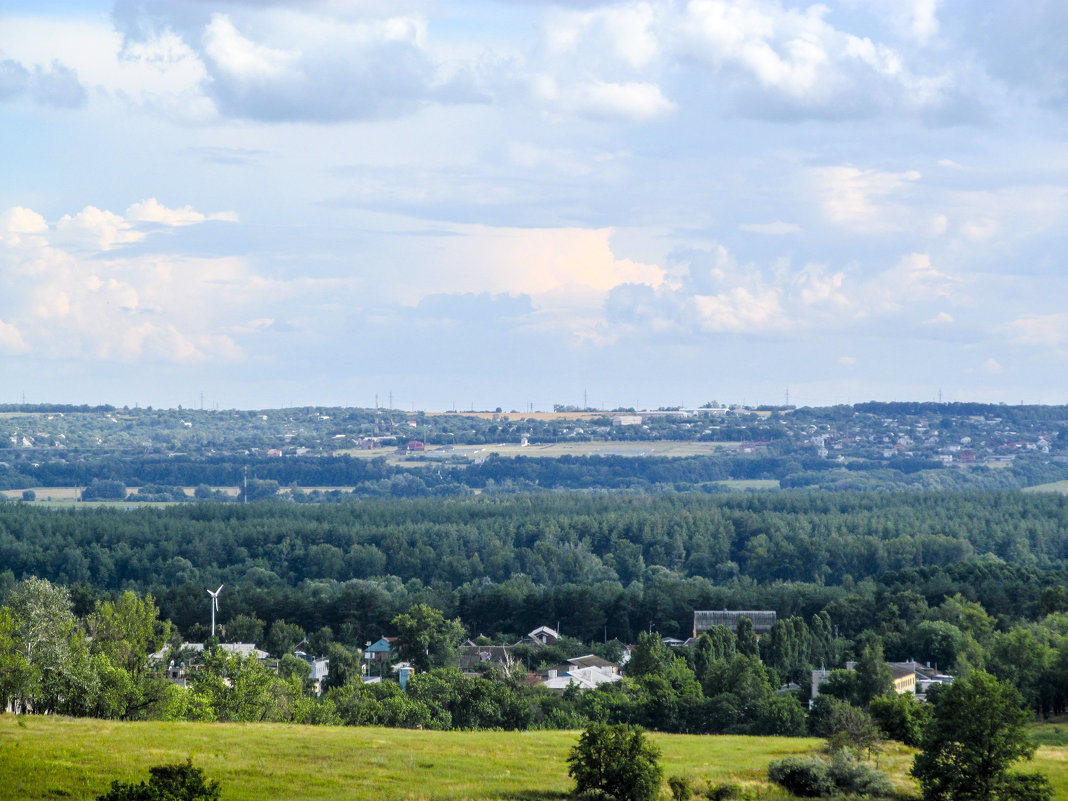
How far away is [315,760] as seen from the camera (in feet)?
153

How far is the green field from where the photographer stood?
41.2 meters

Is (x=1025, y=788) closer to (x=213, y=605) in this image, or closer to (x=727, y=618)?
(x=727, y=618)

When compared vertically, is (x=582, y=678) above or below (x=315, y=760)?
below

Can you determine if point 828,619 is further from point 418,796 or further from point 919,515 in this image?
point 919,515

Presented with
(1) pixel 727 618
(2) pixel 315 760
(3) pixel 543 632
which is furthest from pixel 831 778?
(1) pixel 727 618

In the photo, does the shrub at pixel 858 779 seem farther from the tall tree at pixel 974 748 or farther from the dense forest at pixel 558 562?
the dense forest at pixel 558 562

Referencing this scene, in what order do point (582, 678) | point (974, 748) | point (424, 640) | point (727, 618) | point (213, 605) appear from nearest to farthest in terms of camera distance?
1. point (974, 748)
2. point (582, 678)
3. point (424, 640)
4. point (213, 605)
5. point (727, 618)

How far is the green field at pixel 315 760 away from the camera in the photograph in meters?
41.2

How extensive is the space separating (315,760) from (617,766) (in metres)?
10.9

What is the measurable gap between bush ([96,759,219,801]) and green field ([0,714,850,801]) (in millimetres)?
6891

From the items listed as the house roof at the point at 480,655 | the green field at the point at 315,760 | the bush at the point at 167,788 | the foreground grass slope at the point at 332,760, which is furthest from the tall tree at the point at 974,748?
the house roof at the point at 480,655

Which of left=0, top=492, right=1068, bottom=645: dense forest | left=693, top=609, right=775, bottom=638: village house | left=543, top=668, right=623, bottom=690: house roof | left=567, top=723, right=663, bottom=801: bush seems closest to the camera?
left=567, top=723, right=663, bottom=801: bush

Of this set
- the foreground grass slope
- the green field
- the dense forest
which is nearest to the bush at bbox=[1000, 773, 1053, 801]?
the foreground grass slope

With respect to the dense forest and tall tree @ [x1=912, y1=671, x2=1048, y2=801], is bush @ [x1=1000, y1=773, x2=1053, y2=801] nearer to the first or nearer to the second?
tall tree @ [x1=912, y1=671, x2=1048, y2=801]
